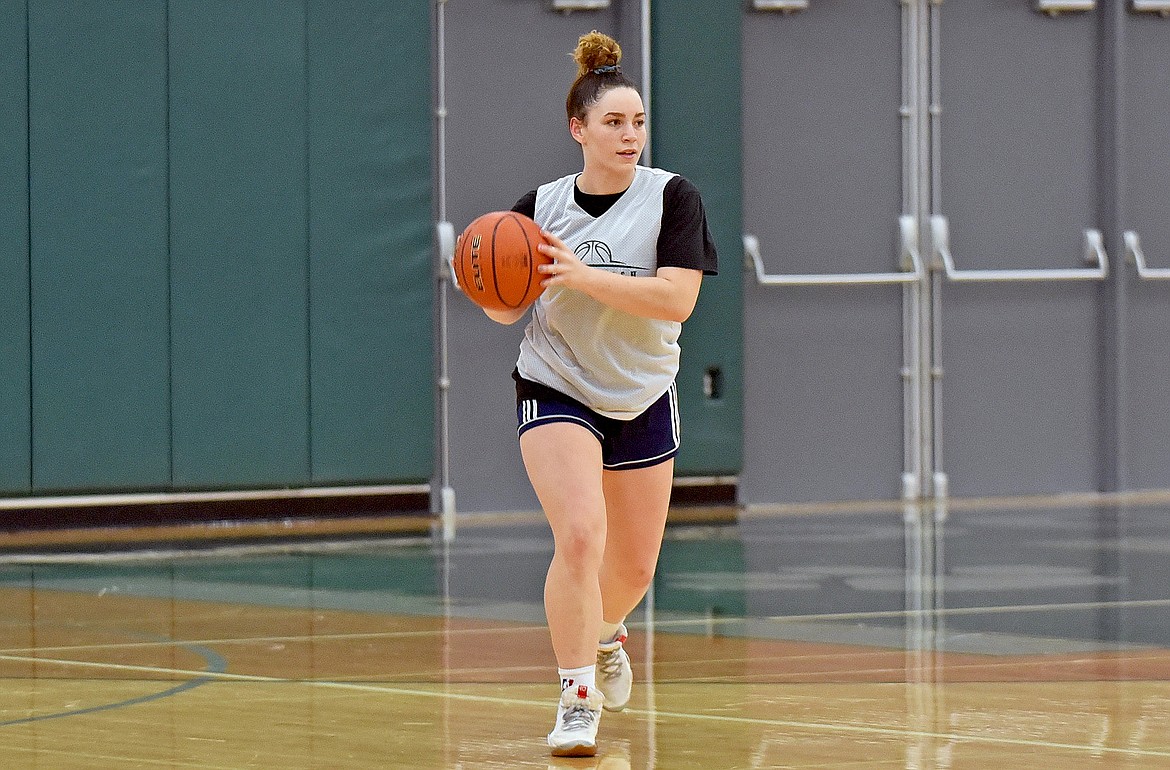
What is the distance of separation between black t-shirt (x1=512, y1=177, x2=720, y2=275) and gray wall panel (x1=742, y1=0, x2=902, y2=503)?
6534 mm

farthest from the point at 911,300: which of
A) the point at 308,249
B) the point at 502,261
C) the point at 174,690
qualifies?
the point at 502,261

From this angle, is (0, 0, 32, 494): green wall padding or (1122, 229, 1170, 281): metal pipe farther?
(1122, 229, 1170, 281): metal pipe

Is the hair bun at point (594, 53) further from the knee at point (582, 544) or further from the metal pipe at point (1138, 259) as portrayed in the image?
the metal pipe at point (1138, 259)

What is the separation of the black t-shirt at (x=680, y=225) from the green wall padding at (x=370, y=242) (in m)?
5.78

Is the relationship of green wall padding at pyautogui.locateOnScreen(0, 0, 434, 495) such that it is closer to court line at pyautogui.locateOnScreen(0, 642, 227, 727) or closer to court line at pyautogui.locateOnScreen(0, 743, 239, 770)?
court line at pyautogui.locateOnScreen(0, 642, 227, 727)

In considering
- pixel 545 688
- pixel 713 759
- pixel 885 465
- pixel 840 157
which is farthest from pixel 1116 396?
pixel 713 759

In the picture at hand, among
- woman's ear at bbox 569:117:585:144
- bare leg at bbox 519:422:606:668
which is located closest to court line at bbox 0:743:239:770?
bare leg at bbox 519:422:606:668

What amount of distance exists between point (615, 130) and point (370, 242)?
19.7ft

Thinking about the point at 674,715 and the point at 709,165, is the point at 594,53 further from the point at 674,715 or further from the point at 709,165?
the point at 709,165

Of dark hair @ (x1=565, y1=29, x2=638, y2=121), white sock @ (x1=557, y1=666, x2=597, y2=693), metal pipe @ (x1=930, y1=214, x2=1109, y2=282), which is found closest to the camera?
white sock @ (x1=557, y1=666, x2=597, y2=693)

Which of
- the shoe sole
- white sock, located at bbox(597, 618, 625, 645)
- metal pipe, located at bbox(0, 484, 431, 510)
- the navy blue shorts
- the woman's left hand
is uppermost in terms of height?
the woman's left hand

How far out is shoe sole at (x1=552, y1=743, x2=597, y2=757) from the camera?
12.5 feet

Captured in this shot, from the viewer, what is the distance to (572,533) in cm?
395

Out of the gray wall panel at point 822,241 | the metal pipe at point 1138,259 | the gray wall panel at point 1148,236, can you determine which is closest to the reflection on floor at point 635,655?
the gray wall panel at point 822,241
